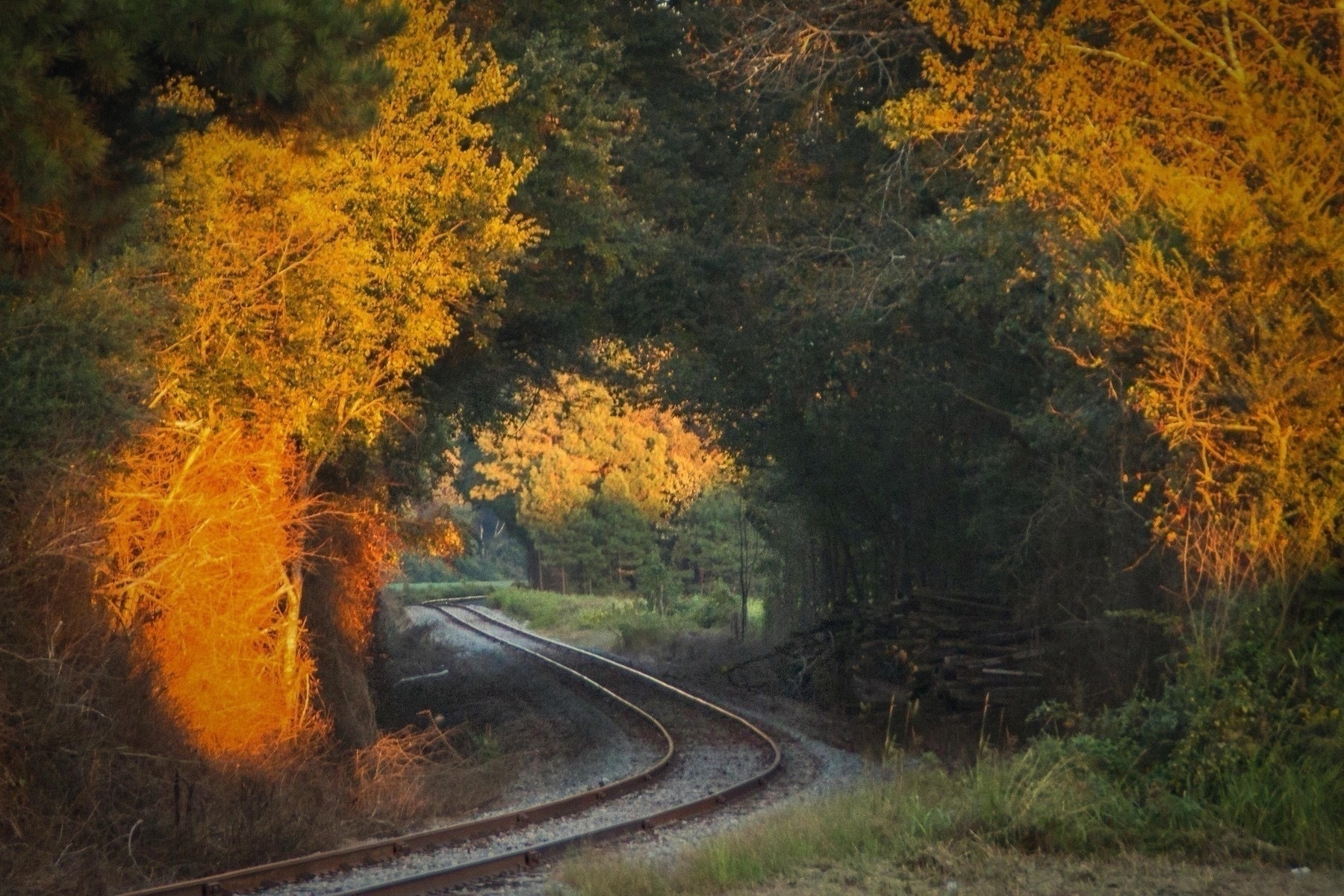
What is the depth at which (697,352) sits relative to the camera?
24875mm

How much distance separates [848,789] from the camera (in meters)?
14.2

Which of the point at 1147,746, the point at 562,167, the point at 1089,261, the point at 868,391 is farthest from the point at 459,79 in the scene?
the point at 1147,746

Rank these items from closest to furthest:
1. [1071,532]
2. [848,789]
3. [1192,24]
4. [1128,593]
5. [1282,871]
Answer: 1. [1282,871]
2. [1192,24]
3. [848,789]
4. [1128,593]
5. [1071,532]

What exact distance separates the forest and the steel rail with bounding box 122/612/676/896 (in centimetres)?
98

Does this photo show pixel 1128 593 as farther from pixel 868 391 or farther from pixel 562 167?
pixel 562 167

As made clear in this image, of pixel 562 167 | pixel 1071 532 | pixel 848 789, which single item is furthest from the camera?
pixel 562 167

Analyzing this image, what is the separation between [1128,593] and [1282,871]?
22.1 feet

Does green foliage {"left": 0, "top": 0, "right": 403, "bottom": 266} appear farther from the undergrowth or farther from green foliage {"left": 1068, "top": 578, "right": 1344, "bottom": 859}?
green foliage {"left": 1068, "top": 578, "right": 1344, "bottom": 859}

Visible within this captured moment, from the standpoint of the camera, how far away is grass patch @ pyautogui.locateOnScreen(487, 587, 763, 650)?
134 feet

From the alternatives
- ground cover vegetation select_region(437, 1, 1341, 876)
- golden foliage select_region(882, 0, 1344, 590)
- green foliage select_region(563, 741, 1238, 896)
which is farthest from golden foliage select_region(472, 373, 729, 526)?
green foliage select_region(563, 741, 1238, 896)

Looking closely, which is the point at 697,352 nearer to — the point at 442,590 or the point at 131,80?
the point at 131,80

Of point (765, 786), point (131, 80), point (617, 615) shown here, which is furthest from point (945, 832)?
point (617, 615)

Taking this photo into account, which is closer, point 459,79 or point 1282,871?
point 1282,871

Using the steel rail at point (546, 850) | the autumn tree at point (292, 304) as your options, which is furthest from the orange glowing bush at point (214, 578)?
the steel rail at point (546, 850)
